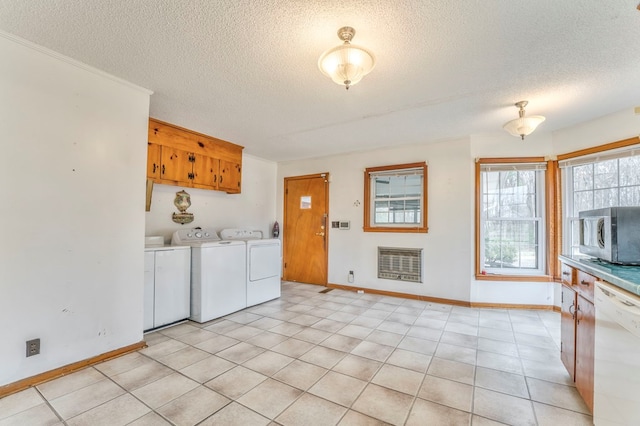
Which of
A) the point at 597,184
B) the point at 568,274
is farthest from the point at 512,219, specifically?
the point at 568,274

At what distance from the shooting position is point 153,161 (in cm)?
332

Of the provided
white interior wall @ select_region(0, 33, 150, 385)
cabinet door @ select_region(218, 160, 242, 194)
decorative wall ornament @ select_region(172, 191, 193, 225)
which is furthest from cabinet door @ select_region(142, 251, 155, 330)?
cabinet door @ select_region(218, 160, 242, 194)

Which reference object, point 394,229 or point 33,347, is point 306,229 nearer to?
point 394,229

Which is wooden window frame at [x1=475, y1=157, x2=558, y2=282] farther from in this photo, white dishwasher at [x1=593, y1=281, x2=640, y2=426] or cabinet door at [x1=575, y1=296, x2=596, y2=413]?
white dishwasher at [x1=593, y1=281, x2=640, y2=426]

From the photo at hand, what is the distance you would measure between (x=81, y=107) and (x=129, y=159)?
0.50m

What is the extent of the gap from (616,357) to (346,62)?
208cm

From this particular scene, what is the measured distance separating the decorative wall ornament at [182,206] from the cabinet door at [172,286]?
2.87ft

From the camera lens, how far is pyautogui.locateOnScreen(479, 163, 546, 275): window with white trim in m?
3.85

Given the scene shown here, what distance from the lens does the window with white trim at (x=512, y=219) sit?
3848 millimetres

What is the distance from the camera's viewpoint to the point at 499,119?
328 centimetres

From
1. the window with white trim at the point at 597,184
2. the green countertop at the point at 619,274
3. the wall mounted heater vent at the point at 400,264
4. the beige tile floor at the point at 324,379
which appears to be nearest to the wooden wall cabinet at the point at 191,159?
the beige tile floor at the point at 324,379

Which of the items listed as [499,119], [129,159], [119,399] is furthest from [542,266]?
[129,159]

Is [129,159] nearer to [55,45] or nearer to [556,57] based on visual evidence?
[55,45]

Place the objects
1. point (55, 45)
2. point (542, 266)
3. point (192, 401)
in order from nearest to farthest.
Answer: point (192, 401), point (55, 45), point (542, 266)
